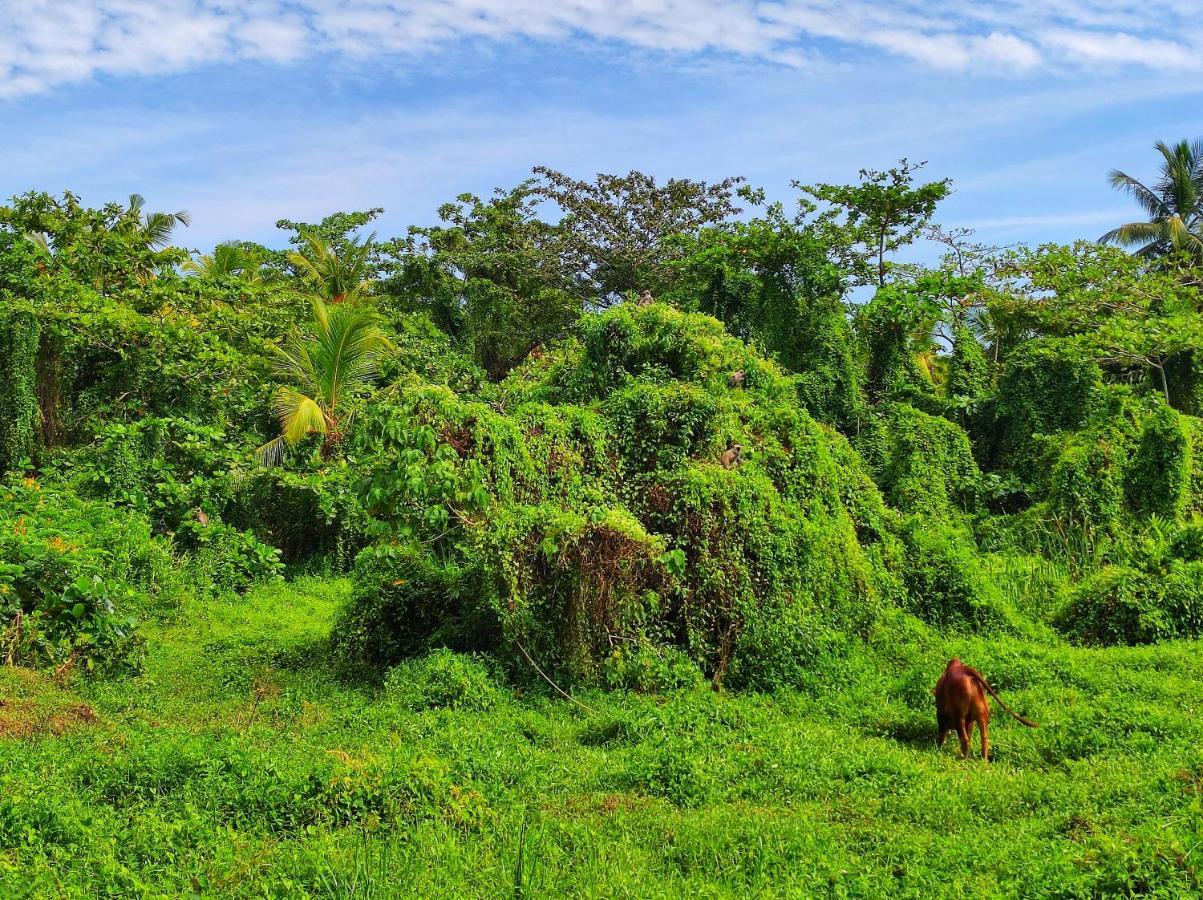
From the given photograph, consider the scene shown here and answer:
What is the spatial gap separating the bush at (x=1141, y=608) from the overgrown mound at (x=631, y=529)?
952 mm

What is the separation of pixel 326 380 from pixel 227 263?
11.1 meters

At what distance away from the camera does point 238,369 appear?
1508 cm

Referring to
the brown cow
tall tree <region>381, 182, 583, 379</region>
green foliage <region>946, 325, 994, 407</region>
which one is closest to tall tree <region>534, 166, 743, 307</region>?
tall tree <region>381, 182, 583, 379</region>

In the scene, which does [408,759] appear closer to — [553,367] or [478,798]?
[478,798]

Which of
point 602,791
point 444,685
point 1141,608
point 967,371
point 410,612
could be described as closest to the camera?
point 602,791

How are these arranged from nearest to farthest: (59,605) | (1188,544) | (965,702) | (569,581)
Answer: (965,702) < (569,581) < (59,605) < (1188,544)

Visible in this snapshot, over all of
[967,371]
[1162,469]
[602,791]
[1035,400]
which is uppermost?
[967,371]

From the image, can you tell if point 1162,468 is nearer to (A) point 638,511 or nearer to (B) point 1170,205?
(A) point 638,511

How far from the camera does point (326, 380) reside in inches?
580

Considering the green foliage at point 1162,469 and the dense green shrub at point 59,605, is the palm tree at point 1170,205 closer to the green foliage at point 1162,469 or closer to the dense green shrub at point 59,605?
the green foliage at point 1162,469

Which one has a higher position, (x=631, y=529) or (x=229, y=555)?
(x=631, y=529)

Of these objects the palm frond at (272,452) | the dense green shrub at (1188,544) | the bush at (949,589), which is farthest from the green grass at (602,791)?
the palm frond at (272,452)

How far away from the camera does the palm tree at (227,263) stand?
23.8 meters

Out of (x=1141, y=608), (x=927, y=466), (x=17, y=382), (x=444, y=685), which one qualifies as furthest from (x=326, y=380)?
(x=1141, y=608)
